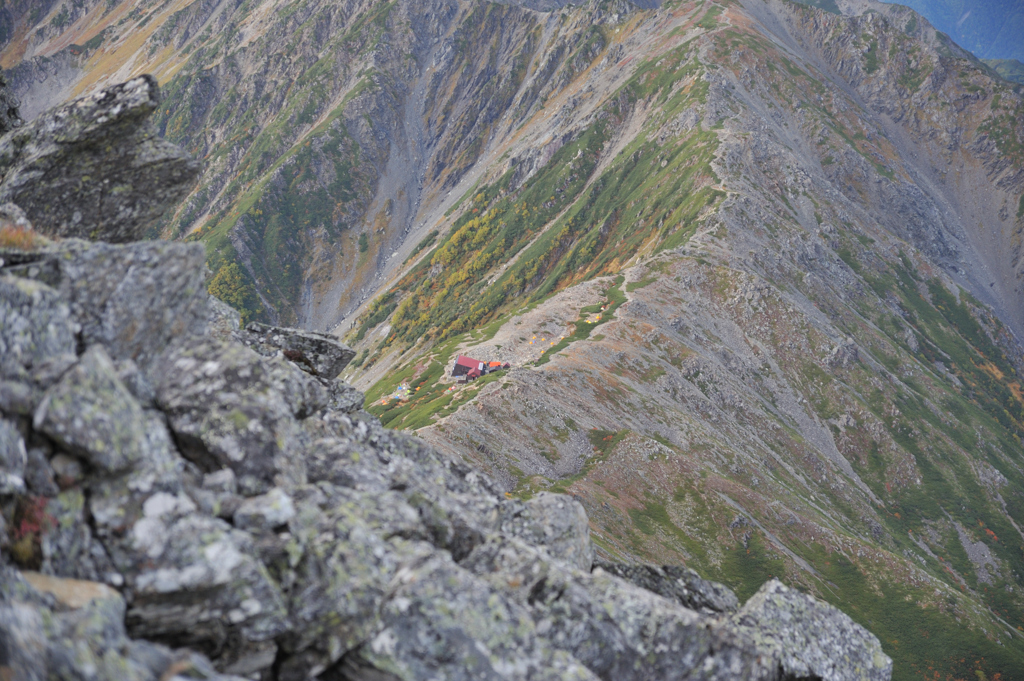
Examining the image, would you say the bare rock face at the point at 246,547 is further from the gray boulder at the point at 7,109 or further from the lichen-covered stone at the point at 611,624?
the gray boulder at the point at 7,109

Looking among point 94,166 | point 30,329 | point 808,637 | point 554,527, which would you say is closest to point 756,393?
point 808,637

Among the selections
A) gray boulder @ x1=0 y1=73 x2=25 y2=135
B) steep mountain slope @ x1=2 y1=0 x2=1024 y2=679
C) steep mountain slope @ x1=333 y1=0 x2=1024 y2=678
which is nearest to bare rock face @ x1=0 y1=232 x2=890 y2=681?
gray boulder @ x1=0 y1=73 x2=25 y2=135

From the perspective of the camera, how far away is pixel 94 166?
25.2 meters

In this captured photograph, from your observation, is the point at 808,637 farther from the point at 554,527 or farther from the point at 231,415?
the point at 231,415

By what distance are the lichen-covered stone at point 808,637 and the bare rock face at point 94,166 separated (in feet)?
103

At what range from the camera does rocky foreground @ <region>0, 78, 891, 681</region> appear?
12.4 metres

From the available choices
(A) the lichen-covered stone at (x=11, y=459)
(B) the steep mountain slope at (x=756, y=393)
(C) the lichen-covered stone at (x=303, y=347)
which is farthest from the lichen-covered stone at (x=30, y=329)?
(B) the steep mountain slope at (x=756, y=393)

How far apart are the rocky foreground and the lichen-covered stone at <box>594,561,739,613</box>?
12cm

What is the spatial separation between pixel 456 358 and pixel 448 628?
102 metres

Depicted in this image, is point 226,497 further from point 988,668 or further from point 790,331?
point 790,331

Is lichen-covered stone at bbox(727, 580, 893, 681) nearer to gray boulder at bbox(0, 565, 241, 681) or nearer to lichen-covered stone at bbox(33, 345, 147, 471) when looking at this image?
gray boulder at bbox(0, 565, 241, 681)

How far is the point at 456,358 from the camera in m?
117

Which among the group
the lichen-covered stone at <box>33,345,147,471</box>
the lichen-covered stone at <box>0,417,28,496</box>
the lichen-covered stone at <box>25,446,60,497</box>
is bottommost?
the lichen-covered stone at <box>25,446,60,497</box>

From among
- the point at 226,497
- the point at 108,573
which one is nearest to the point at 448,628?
the point at 226,497
